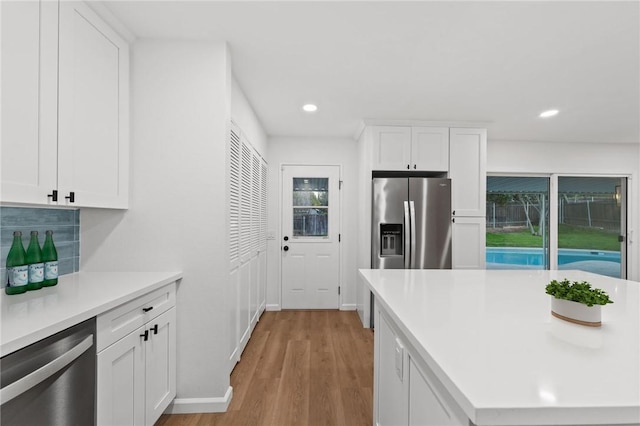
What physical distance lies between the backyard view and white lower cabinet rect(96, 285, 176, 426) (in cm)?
449

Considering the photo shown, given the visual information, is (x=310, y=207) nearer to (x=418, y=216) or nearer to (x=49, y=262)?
(x=418, y=216)

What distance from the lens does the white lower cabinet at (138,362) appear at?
4.37 ft

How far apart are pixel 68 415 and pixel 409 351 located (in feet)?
4.12

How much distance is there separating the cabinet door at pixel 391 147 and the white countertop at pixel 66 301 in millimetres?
2517

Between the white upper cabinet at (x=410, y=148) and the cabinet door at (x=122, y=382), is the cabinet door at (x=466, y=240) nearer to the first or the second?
the white upper cabinet at (x=410, y=148)

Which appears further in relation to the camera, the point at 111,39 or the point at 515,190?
the point at 515,190

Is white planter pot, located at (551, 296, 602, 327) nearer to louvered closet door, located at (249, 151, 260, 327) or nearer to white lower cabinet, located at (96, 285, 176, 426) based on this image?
white lower cabinet, located at (96, 285, 176, 426)

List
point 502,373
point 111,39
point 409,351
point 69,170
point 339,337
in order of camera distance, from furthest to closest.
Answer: point 339,337
point 111,39
point 69,170
point 409,351
point 502,373

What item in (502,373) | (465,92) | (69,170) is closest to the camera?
(502,373)

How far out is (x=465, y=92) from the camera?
282cm

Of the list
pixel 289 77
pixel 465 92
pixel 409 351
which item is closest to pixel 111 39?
pixel 289 77

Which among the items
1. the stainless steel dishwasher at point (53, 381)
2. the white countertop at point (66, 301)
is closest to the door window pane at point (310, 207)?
the white countertop at point (66, 301)

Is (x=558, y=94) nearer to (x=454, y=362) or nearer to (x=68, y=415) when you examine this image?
(x=454, y=362)

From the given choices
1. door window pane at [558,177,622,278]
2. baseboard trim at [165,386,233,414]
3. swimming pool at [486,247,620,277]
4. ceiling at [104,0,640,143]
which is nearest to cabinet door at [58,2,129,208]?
ceiling at [104,0,640,143]
